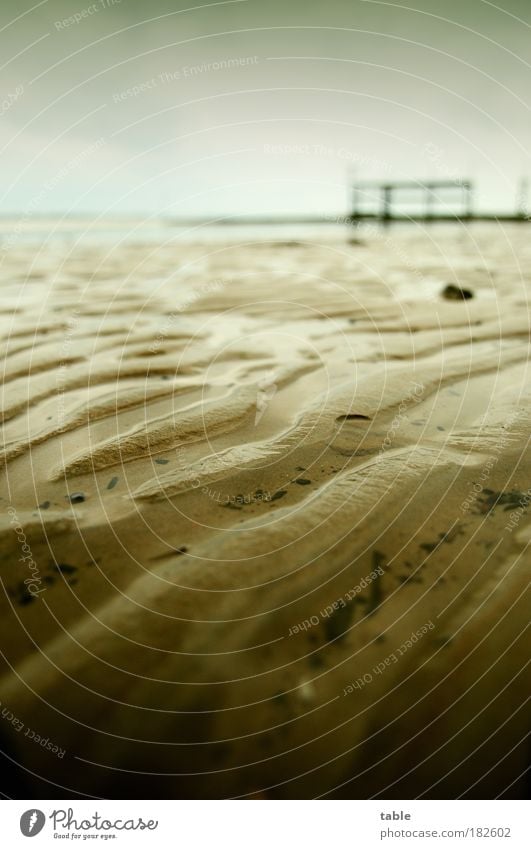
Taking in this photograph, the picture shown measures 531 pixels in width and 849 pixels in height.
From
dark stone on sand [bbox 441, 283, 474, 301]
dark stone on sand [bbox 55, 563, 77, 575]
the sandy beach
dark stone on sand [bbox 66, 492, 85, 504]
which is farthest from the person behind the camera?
dark stone on sand [bbox 441, 283, 474, 301]

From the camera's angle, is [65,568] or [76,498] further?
[76,498]

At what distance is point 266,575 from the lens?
4.00 feet

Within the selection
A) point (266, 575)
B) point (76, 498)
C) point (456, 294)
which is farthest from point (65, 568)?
point (456, 294)

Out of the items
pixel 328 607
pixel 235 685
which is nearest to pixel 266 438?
pixel 328 607

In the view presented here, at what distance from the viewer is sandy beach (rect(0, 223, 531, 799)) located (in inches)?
36.2

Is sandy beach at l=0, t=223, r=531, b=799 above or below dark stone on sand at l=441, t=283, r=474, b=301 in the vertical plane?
below

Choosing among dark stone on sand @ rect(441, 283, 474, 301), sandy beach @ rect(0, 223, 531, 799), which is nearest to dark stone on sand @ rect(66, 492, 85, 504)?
sandy beach @ rect(0, 223, 531, 799)

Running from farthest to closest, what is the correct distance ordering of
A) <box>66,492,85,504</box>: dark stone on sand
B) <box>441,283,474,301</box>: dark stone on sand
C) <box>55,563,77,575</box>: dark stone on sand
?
1. <box>441,283,474,301</box>: dark stone on sand
2. <box>66,492,85,504</box>: dark stone on sand
3. <box>55,563,77,575</box>: dark stone on sand

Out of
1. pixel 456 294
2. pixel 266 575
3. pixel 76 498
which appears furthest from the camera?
pixel 456 294

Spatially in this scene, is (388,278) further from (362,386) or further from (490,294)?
(362,386)

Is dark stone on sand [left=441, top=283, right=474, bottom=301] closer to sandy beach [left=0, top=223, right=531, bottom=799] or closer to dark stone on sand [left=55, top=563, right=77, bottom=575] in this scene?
sandy beach [left=0, top=223, right=531, bottom=799]

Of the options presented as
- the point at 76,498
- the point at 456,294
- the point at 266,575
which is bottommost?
the point at 266,575

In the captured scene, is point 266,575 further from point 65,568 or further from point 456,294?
point 456,294

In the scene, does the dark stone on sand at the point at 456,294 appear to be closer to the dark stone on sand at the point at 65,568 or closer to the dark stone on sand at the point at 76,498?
the dark stone on sand at the point at 76,498
